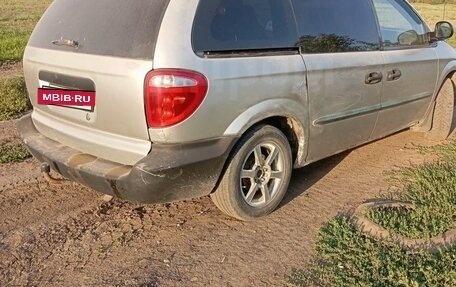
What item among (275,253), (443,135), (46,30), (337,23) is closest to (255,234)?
(275,253)

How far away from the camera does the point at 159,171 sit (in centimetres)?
310

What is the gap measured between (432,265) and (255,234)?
3.87 ft

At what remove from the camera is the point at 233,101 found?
3318 millimetres

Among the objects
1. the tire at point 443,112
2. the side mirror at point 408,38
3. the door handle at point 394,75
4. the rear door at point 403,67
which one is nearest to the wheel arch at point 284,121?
the rear door at point 403,67

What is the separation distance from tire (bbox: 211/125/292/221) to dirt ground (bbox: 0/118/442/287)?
134mm

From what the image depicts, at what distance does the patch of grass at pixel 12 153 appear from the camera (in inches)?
196

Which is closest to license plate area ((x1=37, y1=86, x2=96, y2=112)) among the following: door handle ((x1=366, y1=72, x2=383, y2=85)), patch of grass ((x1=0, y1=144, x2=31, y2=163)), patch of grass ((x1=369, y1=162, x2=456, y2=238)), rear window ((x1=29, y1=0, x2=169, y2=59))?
rear window ((x1=29, y1=0, x2=169, y2=59))

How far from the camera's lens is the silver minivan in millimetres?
3102

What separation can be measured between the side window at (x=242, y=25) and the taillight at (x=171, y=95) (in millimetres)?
216

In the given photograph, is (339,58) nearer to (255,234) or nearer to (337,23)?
(337,23)

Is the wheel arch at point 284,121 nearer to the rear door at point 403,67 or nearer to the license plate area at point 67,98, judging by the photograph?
the license plate area at point 67,98

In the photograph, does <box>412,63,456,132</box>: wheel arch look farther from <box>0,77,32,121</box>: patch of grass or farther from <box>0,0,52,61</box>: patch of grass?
<box>0,0,52,61</box>: patch of grass

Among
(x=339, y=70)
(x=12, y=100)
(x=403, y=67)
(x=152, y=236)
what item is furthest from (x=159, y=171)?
(x=12, y=100)

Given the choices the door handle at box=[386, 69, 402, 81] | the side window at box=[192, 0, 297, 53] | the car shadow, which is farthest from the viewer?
the door handle at box=[386, 69, 402, 81]
